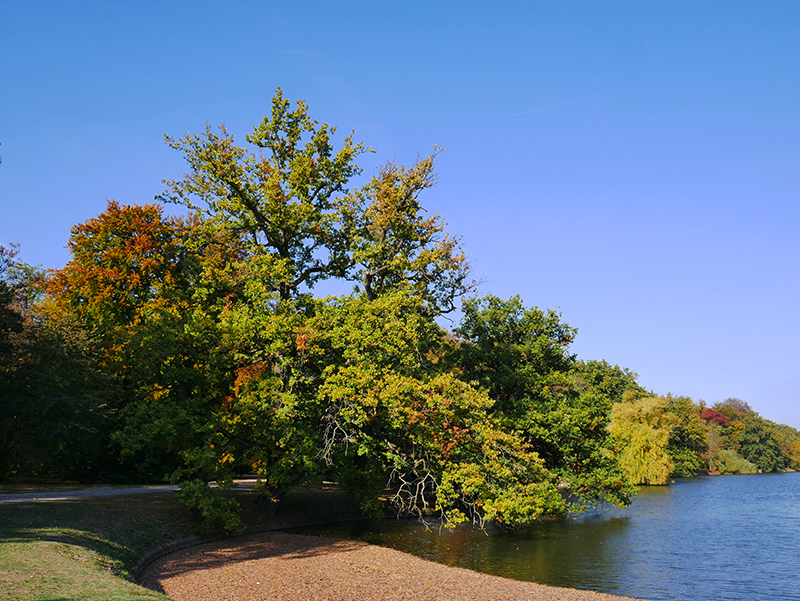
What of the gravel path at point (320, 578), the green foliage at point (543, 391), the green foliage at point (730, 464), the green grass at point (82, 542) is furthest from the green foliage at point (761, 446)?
the green grass at point (82, 542)

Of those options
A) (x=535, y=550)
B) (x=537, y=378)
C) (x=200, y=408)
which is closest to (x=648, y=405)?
(x=537, y=378)

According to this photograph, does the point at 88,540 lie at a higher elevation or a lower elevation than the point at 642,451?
lower

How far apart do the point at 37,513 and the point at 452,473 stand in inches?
537

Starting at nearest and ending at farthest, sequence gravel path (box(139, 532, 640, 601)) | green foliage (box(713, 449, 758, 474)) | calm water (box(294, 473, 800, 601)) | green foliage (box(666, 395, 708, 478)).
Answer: gravel path (box(139, 532, 640, 601)), calm water (box(294, 473, 800, 601)), green foliage (box(666, 395, 708, 478)), green foliage (box(713, 449, 758, 474))

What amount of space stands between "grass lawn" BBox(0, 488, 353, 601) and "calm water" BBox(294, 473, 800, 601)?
694cm

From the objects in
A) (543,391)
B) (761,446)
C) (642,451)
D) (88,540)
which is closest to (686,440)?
(761,446)

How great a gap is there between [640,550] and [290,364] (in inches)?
623

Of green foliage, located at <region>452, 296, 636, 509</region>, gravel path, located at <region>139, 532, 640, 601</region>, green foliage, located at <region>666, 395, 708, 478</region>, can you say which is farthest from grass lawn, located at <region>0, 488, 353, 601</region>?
green foliage, located at <region>666, 395, 708, 478</region>

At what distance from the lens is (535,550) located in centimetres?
2194

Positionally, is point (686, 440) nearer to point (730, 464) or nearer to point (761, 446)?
point (730, 464)

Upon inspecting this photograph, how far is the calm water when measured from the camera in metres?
17.4

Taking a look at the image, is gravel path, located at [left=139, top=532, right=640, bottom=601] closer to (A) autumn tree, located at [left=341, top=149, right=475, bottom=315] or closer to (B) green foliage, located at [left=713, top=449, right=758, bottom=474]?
(A) autumn tree, located at [left=341, top=149, right=475, bottom=315]

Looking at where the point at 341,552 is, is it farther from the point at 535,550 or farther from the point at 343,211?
the point at 343,211

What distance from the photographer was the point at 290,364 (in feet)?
76.7
